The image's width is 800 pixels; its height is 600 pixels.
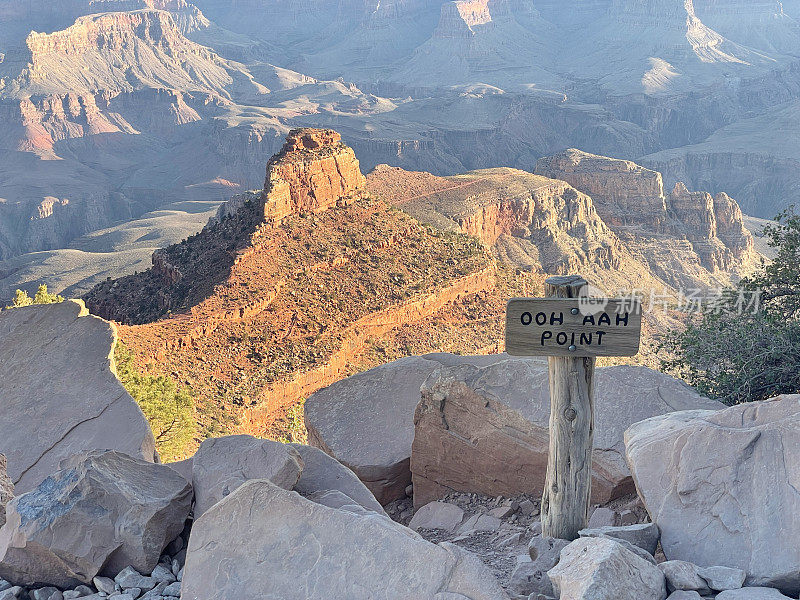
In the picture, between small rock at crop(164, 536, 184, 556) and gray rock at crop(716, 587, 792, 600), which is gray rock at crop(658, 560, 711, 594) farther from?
small rock at crop(164, 536, 184, 556)

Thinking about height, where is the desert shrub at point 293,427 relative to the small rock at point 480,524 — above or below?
below

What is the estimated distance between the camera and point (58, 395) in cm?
1096

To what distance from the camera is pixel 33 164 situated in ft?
501

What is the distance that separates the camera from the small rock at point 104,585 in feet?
22.1

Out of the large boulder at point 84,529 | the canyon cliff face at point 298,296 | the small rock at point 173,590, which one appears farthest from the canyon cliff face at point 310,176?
the small rock at point 173,590

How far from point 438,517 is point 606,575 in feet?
17.1

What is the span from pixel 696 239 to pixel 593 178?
1015 cm

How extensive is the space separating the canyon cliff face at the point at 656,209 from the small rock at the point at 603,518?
2425 inches

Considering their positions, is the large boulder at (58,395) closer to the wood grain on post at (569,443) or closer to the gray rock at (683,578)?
the wood grain on post at (569,443)

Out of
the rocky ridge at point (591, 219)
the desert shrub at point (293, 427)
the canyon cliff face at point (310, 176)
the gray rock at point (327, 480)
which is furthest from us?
the rocky ridge at point (591, 219)

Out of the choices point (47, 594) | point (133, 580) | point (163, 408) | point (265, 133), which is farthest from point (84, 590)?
point (265, 133)

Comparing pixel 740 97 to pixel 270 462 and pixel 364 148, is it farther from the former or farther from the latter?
pixel 270 462

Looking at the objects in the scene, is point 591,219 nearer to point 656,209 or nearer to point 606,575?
point 656,209

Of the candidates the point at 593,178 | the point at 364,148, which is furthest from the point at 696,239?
the point at 364,148
